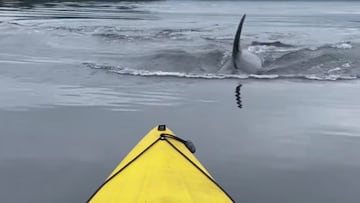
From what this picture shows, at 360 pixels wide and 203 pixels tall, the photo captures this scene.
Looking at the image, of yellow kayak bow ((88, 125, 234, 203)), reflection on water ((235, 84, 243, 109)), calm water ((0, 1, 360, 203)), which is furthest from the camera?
reflection on water ((235, 84, 243, 109))

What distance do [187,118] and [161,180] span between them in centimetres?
541

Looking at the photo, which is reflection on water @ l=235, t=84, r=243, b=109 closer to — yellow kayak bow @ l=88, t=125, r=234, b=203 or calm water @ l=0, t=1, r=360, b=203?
calm water @ l=0, t=1, r=360, b=203

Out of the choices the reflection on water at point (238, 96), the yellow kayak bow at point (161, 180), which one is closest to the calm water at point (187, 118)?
the reflection on water at point (238, 96)

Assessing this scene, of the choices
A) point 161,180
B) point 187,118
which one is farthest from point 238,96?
point 161,180

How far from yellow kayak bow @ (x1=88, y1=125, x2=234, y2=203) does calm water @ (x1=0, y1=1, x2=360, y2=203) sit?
1349mm

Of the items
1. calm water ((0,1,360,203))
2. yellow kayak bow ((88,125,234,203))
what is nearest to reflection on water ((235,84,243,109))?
calm water ((0,1,360,203))

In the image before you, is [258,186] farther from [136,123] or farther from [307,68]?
[307,68]

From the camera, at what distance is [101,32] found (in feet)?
91.1

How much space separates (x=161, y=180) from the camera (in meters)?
5.12

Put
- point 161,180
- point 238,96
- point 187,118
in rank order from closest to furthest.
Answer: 1. point 161,180
2. point 187,118
3. point 238,96

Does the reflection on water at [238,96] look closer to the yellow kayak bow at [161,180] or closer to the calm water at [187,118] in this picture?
the calm water at [187,118]

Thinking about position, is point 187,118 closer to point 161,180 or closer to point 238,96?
point 238,96

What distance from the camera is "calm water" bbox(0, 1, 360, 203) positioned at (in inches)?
294

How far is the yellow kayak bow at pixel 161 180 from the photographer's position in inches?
193
